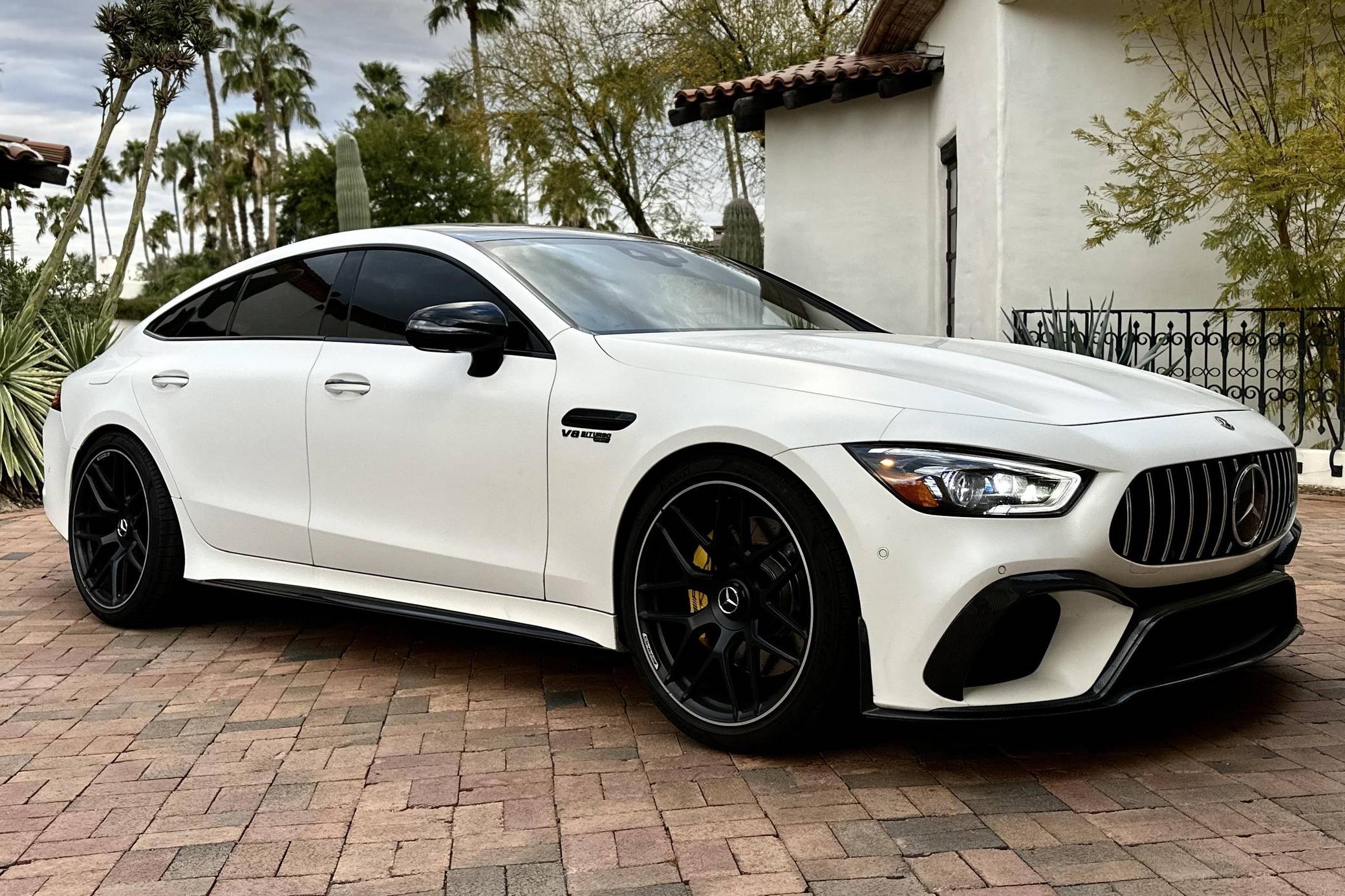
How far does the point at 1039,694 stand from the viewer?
3156mm

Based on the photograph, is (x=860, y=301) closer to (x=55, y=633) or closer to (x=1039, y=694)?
(x=55, y=633)

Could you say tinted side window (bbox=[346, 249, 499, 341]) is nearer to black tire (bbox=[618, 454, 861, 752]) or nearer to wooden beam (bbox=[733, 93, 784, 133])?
black tire (bbox=[618, 454, 861, 752])

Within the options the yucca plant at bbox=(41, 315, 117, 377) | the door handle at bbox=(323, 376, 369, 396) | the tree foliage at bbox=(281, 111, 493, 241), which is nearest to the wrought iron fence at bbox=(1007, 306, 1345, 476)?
the door handle at bbox=(323, 376, 369, 396)

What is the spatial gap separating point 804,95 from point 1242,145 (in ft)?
17.6

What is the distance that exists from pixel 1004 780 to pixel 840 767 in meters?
0.44

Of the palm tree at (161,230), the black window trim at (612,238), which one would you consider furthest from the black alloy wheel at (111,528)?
the palm tree at (161,230)

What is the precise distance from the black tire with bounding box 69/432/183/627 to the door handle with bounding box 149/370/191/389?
0.89 ft

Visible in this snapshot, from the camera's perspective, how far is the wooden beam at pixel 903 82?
12.8 m

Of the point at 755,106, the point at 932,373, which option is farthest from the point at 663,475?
the point at 755,106

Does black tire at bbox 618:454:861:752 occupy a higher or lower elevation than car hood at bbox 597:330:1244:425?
lower

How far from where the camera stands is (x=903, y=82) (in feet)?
42.3

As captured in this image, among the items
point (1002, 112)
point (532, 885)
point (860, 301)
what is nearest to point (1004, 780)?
point (532, 885)

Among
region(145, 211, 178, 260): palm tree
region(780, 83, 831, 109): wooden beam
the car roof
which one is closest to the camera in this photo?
the car roof

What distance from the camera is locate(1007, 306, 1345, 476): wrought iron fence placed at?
941 cm
